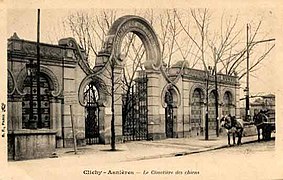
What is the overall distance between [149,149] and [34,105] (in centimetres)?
80

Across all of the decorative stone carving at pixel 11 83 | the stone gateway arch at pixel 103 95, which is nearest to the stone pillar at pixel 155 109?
the stone gateway arch at pixel 103 95

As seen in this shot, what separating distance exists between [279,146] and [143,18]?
1144mm

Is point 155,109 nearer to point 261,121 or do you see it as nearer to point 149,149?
point 149,149

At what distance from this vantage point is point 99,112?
416 cm

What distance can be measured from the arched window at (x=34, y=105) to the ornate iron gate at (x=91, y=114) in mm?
416

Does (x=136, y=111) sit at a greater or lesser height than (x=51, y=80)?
lesser

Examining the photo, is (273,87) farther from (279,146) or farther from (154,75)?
(154,75)

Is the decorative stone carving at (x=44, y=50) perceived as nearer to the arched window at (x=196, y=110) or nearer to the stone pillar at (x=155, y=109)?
the stone pillar at (x=155, y=109)

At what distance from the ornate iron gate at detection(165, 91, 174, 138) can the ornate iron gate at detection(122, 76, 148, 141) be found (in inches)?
6.7

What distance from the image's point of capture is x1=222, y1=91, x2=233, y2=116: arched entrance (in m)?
4.04

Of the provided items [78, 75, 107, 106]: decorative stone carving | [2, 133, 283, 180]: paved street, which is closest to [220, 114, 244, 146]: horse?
[2, 133, 283, 180]: paved street

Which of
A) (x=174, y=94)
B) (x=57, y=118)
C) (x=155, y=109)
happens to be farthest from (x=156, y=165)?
(x=174, y=94)

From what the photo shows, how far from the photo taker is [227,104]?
4027mm

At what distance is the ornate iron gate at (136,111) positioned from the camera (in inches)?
172
